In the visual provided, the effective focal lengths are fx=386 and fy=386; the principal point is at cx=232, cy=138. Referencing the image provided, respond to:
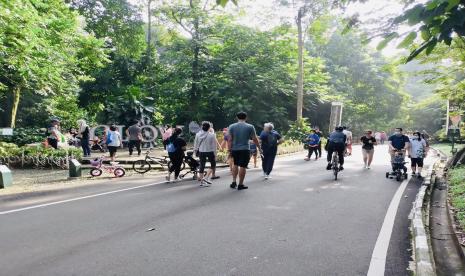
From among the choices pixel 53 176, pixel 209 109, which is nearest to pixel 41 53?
pixel 53 176

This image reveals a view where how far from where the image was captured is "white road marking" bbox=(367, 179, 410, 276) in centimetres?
459

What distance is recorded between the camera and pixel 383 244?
219 inches

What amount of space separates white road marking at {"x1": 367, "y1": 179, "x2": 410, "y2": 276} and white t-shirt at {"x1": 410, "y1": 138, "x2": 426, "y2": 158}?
16.1 feet

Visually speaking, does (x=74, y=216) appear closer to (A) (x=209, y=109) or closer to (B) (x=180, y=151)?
(B) (x=180, y=151)

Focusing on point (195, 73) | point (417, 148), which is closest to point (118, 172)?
point (417, 148)

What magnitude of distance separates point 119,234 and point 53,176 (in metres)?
8.32

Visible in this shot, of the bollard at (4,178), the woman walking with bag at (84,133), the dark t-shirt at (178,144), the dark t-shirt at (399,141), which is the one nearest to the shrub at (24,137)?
the woman walking with bag at (84,133)

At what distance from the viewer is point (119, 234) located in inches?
236

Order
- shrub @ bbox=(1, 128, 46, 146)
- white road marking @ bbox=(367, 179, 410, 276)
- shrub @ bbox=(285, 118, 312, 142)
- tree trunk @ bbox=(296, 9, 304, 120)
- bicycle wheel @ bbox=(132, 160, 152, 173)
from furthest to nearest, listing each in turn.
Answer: tree trunk @ bbox=(296, 9, 304, 120) → shrub @ bbox=(285, 118, 312, 142) → shrub @ bbox=(1, 128, 46, 146) → bicycle wheel @ bbox=(132, 160, 152, 173) → white road marking @ bbox=(367, 179, 410, 276)

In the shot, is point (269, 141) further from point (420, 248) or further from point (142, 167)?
point (420, 248)

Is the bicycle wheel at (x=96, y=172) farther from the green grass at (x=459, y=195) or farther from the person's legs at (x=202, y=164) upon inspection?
the green grass at (x=459, y=195)

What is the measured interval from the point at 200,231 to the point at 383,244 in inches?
108

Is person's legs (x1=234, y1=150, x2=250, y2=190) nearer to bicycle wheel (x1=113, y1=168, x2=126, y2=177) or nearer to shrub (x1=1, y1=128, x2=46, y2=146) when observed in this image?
bicycle wheel (x1=113, y1=168, x2=126, y2=177)

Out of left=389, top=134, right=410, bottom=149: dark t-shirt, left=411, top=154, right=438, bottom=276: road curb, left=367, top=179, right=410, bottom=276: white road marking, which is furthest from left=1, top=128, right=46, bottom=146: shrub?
left=411, top=154, right=438, bottom=276: road curb
